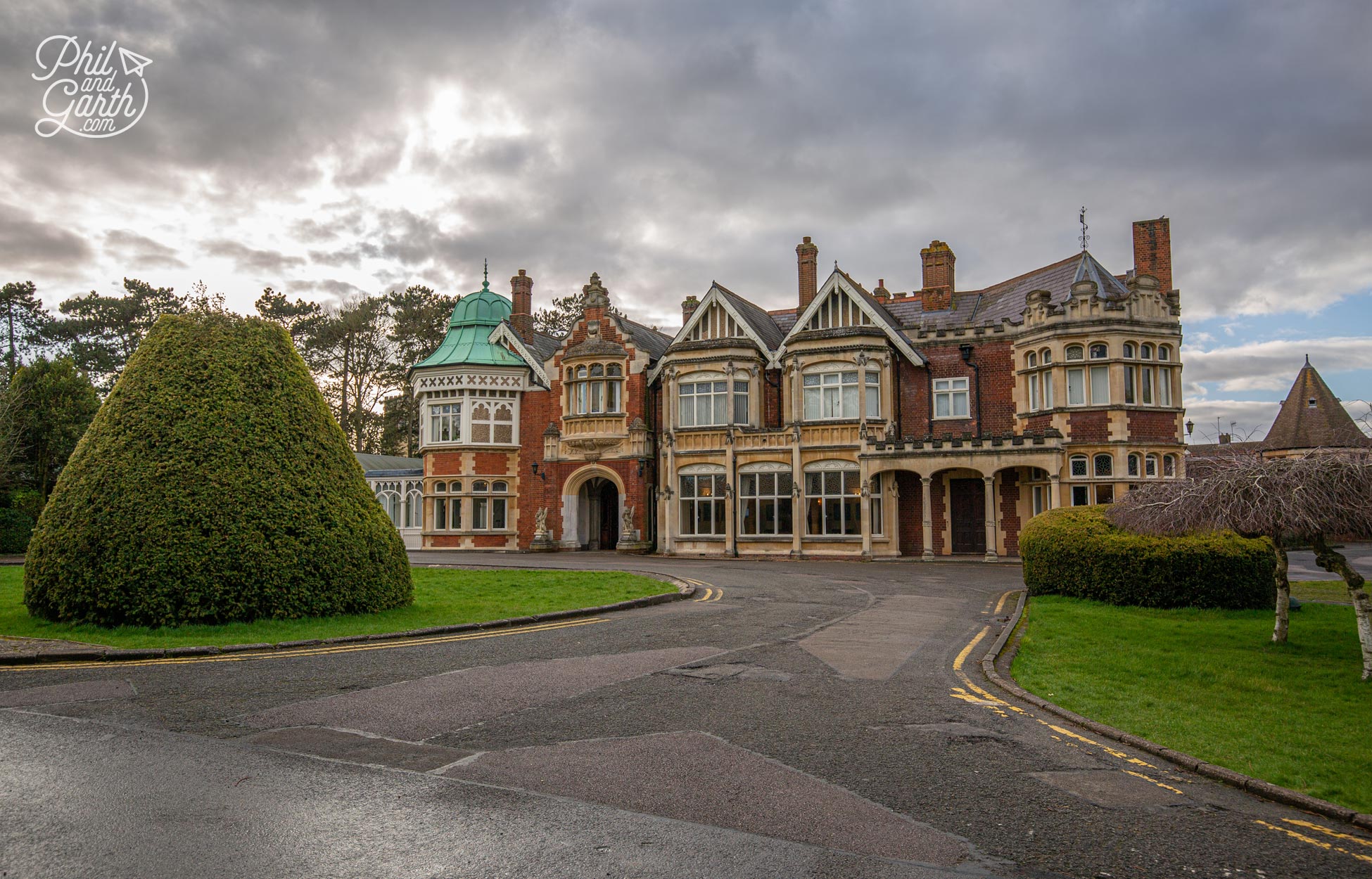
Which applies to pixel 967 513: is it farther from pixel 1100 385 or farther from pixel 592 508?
pixel 592 508

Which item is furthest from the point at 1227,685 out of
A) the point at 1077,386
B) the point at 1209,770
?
the point at 1077,386

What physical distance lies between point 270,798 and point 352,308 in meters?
52.1

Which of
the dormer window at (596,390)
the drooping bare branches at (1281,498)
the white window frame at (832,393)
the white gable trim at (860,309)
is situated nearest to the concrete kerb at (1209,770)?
the drooping bare branches at (1281,498)

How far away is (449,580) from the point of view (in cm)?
2155

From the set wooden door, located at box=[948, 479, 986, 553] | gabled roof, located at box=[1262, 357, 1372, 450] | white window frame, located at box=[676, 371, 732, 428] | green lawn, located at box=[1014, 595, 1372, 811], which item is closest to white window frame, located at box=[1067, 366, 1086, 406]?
wooden door, located at box=[948, 479, 986, 553]

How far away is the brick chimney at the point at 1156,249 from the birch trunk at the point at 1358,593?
23.7 metres

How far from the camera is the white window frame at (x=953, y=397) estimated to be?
1283 inches

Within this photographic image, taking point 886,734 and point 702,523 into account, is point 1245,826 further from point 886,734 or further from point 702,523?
point 702,523

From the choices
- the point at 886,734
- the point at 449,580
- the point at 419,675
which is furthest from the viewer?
the point at 449,580

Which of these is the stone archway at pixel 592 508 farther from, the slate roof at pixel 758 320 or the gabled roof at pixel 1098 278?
the gabled roof at pixel 1098 278

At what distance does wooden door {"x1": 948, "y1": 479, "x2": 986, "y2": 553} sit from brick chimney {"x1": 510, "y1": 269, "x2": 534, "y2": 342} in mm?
21562

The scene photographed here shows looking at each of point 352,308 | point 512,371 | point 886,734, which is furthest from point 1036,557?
point 352,308

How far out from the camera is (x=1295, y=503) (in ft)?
33.3

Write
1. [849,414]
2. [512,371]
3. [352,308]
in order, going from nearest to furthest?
[849,414] → [512,371] → [352,308]
